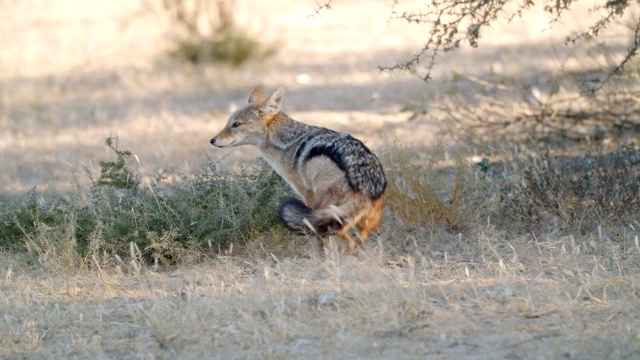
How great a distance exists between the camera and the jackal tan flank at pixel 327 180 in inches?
245

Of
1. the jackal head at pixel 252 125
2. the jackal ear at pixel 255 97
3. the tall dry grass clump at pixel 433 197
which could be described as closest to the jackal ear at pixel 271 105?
the jackal head at pixel 252 125

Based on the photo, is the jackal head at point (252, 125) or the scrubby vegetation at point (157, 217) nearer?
the scrubby vegetation at point (157, 217)

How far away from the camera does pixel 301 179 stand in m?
6.77

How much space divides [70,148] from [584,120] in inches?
246

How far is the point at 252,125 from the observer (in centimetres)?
721

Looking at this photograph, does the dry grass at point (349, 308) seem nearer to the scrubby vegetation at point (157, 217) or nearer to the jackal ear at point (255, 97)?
the scrubby vegetation at point (157, 217)

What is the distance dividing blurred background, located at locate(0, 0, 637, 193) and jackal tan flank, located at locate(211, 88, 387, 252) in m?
2.19

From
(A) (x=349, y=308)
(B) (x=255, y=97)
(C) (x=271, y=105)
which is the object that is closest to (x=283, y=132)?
(C) (x=271, y=105)

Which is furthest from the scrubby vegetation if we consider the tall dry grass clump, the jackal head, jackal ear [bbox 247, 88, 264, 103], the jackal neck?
the tall dry grass clump

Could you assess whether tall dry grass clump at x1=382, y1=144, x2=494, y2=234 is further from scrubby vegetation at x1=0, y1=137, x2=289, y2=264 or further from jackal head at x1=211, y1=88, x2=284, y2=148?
jackal head at x1=211, y1=88, x2=284, y2=148

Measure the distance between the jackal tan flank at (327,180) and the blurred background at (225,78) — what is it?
2.19 meters

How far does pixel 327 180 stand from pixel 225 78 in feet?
32.7

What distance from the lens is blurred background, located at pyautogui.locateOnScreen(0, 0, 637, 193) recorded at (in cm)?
1096

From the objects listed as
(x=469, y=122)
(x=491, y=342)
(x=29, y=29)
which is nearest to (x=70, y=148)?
(x=469, y=122)
